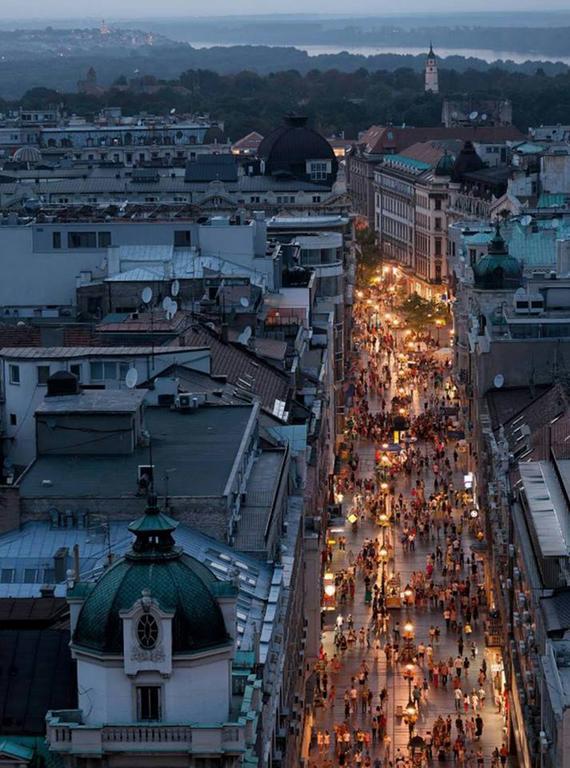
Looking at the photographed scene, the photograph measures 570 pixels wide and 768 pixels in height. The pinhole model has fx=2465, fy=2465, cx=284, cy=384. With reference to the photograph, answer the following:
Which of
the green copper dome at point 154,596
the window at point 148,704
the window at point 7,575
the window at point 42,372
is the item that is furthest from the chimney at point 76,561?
the window at point 42,372

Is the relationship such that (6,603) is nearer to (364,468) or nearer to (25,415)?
(25,415)

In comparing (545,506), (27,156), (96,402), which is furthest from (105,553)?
(27,156)

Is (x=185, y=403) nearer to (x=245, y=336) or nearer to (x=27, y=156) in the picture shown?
(x=245, y=336)

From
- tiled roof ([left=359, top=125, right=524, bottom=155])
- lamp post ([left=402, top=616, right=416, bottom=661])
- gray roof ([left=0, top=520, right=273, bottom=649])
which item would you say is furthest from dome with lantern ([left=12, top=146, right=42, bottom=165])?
gray roof ([left=0, top=520, right=273, bottom=649])

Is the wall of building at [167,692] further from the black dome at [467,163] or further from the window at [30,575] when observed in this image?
the black dome at [467,163]

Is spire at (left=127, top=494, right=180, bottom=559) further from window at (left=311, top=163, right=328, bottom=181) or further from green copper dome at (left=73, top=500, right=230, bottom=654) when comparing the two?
window at (left=311, top=163, right=328, bottom=181)

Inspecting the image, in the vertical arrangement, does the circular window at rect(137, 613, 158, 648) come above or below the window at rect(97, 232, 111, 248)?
above

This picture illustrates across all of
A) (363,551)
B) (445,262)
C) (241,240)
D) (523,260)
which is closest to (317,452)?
(363,551)
